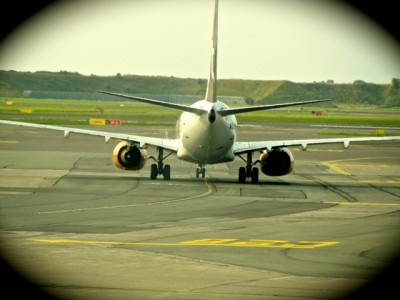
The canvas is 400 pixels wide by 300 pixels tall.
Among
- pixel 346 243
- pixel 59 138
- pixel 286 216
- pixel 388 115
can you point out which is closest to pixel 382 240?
pixel 346 243

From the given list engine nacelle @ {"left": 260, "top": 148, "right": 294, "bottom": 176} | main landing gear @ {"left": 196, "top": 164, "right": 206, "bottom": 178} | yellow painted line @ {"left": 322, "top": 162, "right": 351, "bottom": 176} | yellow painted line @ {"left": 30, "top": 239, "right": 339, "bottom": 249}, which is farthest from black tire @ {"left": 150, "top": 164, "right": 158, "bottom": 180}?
yellow painted line @ {"left": 30, "top": 239, "right": 339, "bottom": 249}

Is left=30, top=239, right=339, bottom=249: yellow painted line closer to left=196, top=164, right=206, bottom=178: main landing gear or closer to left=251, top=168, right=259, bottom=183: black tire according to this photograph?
left=251, top=168, right=259, bottom=183: black tire

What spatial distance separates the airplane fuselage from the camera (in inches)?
1954

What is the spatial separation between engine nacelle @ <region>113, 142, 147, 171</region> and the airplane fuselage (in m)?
2.24

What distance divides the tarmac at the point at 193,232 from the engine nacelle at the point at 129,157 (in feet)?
2.51

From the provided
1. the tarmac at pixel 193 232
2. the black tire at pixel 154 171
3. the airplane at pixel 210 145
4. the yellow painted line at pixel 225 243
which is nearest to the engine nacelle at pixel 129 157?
the airplane at pixel 210 145

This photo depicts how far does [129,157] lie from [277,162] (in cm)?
772

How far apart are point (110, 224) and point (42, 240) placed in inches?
192

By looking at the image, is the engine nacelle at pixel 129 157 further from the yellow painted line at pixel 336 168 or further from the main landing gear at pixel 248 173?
the yellow painted line at pixel 336 168

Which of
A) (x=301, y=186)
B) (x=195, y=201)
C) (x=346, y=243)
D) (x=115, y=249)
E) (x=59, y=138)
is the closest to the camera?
(x=115, y=249)

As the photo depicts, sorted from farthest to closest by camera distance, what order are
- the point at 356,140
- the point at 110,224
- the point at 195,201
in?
the point at 356,140 < the point at 195,201 < the point at 110,224

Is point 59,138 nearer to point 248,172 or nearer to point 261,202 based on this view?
point 248,172

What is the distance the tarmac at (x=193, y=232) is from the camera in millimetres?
22672

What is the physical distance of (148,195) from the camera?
45.0m
